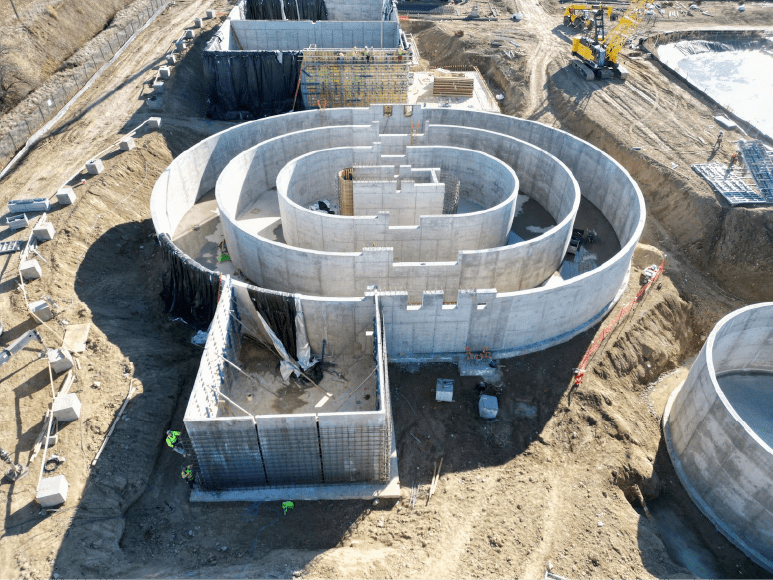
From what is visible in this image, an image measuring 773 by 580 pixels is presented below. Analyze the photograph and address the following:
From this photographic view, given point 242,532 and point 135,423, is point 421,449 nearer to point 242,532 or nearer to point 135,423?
point 242,532

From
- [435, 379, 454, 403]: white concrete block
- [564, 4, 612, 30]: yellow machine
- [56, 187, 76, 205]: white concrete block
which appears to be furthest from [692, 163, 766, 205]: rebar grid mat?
[56, 187, 76, 205]: white concrete block

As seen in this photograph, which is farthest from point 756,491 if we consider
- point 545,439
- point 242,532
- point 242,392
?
point 242,392

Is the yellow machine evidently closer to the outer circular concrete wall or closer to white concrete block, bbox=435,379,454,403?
the outer circular concrete wall

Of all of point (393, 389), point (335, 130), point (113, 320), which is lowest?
point (393, 389)

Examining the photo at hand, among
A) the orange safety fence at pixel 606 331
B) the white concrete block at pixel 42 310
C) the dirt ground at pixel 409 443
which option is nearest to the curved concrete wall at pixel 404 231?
the dirt ground at pixel 409 443

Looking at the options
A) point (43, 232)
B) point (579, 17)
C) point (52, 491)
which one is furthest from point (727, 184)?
point (43, 232)

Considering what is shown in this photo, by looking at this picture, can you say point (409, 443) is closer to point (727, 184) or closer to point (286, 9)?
point (727, 184)
